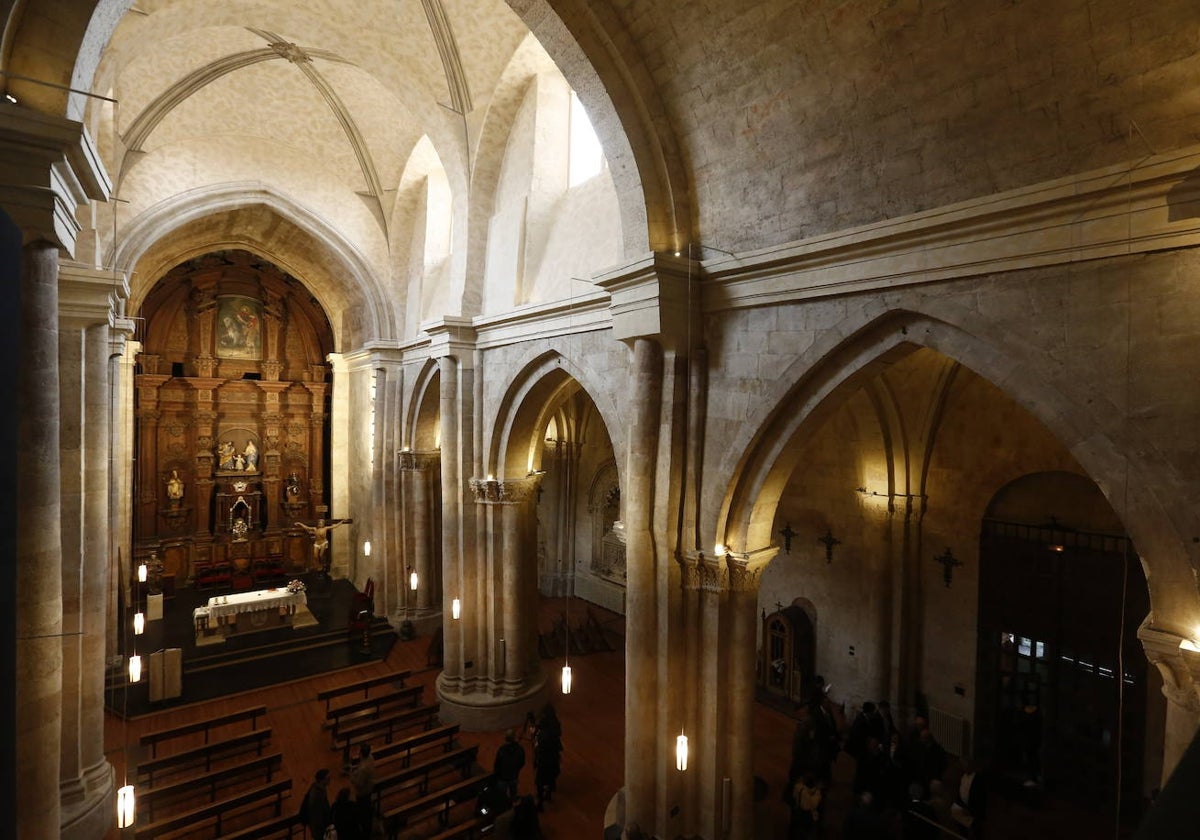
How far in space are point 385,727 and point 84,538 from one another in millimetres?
5381

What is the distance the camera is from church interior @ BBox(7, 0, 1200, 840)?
449 centimetres

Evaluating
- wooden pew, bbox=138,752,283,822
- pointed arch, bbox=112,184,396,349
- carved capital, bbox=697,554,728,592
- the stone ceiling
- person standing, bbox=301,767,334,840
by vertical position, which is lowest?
wooden pew, bbox=138,752,283,822

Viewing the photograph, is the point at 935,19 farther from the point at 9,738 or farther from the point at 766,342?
the point at 9,738

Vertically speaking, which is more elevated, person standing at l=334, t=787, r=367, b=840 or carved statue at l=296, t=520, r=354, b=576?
carved statue at l=296, t=520, r=354, b=576

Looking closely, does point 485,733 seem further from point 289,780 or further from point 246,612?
point 246,612

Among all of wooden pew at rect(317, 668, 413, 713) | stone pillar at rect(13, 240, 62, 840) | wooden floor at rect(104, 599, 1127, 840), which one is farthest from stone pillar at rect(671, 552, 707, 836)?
wooden pew at rect(317, 668, 413, 713)

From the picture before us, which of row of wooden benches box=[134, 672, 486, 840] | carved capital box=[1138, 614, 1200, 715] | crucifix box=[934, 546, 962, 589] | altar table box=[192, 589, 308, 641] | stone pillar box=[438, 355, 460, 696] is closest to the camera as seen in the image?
carved capital box=[1138, 614, 1200, 715]

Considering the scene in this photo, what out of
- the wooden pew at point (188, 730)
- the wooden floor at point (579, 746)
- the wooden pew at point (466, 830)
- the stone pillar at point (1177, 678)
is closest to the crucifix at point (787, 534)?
the wooden floor at point (579, 746)

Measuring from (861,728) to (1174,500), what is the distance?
250 inches

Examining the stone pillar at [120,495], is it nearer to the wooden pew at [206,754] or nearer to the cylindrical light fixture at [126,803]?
the wooden pew at [206,754]

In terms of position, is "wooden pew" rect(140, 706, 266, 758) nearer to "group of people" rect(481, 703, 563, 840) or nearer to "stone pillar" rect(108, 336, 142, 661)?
"stone pillar" rect(108, 336, 142, 661)

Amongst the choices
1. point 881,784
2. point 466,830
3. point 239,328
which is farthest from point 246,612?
point 881,784

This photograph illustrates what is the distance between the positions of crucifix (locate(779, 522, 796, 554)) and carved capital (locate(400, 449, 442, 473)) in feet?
27.0

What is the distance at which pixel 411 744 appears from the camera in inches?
384
